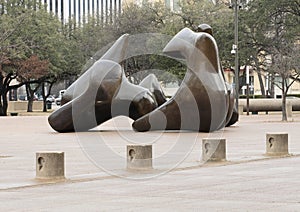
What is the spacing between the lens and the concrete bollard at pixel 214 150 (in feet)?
61.4

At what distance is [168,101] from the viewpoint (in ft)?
103

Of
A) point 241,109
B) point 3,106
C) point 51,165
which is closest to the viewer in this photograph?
point 51,165

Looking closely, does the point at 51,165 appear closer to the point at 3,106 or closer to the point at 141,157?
the point at 141,157

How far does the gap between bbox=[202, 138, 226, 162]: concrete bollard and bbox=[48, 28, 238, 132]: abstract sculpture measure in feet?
37.1

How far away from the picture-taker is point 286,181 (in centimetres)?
1461

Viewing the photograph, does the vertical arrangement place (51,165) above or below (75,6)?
below

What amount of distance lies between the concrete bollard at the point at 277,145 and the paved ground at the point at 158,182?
326mm

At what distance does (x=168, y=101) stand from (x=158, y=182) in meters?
16.9

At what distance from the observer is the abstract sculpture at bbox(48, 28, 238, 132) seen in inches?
1203

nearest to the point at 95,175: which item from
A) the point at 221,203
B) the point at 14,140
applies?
the point at 221,203

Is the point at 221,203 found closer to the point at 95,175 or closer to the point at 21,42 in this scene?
the point at 95,175

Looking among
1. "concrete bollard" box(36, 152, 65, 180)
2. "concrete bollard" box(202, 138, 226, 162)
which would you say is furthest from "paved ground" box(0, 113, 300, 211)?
"concrete bollard" box(202, 138, 226, 162)

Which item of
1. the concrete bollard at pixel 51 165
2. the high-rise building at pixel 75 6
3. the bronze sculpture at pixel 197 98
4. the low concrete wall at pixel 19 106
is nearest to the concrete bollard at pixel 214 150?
the concrete bollard at pixel 51 165

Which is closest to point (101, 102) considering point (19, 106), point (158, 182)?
point (158, 182)
